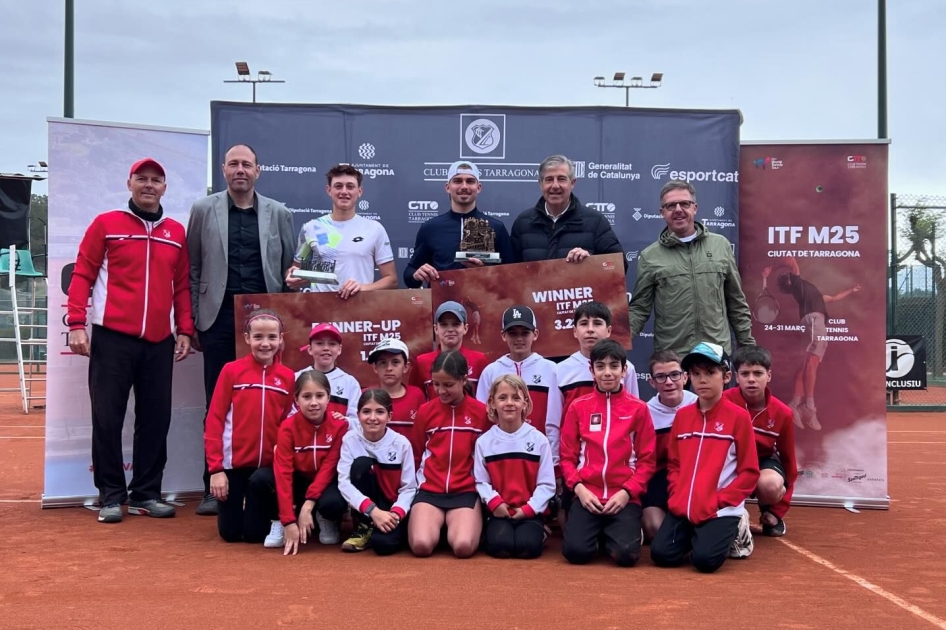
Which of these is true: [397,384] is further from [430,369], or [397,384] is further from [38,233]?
[38,233]

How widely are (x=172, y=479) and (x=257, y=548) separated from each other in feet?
6.46

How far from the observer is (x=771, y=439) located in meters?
5.75

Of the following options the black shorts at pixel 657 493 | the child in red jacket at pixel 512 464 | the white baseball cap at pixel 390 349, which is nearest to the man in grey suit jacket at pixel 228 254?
the white baseball cap at pixel 390 349

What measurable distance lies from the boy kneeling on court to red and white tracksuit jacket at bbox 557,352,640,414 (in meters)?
0.44

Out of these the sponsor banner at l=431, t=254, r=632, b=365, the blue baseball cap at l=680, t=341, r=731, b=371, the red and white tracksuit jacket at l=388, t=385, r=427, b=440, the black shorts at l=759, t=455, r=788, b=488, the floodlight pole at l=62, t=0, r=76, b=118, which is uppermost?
the floodlight pole at l=62, t=0, r=76, b=118

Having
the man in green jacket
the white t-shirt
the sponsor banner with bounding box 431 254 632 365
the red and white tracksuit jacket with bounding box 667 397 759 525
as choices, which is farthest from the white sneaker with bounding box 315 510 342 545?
the man in green jacket

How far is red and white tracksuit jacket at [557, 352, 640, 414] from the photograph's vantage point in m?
5.53

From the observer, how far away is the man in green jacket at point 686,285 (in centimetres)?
591

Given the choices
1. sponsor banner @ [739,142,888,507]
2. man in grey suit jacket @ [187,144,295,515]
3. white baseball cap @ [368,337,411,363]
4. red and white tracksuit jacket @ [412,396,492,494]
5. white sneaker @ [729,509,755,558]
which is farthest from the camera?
sponsor banner @ [739,142,888,507]

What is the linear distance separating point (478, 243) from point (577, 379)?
120cm

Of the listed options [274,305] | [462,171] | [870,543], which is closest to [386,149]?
[462,171]

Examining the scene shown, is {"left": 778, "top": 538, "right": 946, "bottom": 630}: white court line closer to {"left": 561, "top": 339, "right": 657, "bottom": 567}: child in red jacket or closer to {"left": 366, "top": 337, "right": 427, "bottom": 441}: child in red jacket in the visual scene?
{"left": 561, "top": 339, "right": 657, "bottom": 567}: child in red jacket

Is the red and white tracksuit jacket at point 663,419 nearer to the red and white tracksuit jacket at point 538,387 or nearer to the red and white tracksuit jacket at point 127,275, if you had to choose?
the red and white tracksuit jacket at point 538,387

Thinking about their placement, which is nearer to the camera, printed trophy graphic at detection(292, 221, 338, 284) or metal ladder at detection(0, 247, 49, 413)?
printed trophy graphic at detection(292, 221, 338, 284)
